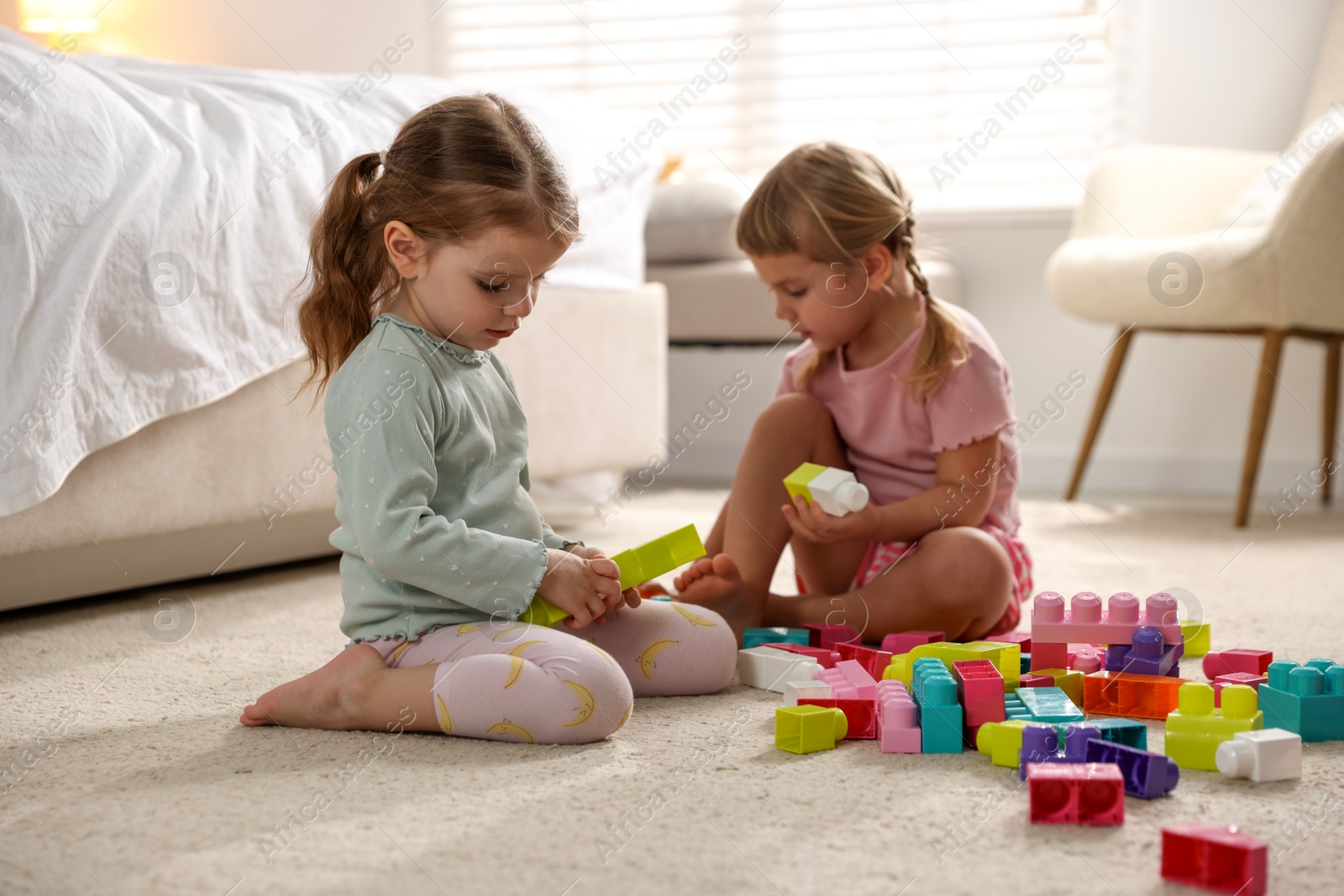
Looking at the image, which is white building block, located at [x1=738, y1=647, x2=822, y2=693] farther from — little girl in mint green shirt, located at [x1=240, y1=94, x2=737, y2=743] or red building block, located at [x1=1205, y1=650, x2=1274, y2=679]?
red building block, located at [x1=1205, y1=650, x2=1274, y2=679]

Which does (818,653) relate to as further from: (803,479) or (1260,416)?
(1260,416)

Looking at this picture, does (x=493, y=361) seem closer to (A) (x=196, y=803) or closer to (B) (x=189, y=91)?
(A) (x=196, y=803)

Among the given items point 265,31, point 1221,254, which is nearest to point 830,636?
point 1221,254

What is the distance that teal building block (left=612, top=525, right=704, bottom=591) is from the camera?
977 mm

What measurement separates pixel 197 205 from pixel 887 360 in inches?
29.5

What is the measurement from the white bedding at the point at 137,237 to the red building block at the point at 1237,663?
1005mm

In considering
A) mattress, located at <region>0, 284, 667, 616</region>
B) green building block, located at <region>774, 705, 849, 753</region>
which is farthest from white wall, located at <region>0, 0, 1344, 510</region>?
green building block, located at <region>774, 705, 849, 753</region>

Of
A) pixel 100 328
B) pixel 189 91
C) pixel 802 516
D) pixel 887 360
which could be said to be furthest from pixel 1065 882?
pixel 189 91

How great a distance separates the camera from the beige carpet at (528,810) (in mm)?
609

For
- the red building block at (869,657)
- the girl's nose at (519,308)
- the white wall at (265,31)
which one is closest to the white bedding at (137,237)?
the girl's nose at (519,308)

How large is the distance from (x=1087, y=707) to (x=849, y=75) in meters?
2.13

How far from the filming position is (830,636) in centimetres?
112

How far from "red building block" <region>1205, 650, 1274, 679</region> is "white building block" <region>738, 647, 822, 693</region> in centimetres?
32

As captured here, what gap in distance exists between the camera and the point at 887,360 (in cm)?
120
